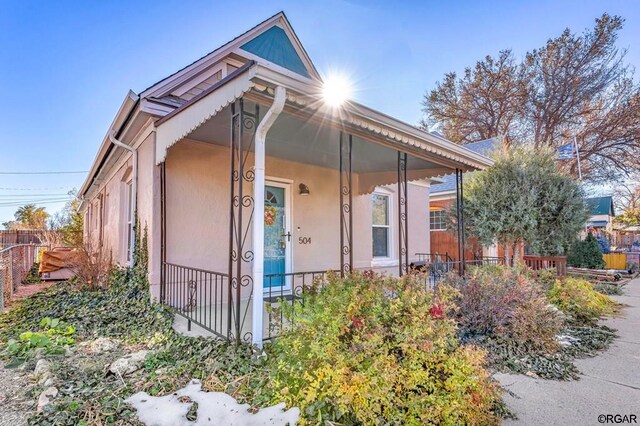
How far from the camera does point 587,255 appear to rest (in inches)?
452

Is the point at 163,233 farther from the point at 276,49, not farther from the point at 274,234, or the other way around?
the point at 276,49

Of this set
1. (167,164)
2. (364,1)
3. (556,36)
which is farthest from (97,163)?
(556,36)

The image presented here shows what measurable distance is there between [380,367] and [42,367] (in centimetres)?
315

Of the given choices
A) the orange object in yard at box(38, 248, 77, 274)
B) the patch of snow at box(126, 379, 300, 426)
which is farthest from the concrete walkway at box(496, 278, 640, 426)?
the orange object in yard at box(38, 248, 77, 274)

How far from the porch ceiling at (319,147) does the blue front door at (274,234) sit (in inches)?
30.0

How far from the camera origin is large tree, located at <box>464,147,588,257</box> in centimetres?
772

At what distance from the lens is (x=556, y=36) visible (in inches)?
701

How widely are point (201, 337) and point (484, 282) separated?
383 centimetres

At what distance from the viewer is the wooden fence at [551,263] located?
806 centimetres

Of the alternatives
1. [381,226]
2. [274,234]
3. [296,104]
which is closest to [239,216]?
[296,104]

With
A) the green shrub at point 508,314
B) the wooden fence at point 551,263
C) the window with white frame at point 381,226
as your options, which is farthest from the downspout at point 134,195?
the wooden fence at point 551,263

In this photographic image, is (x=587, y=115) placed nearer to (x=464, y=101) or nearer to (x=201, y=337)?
(x=464, y=101)

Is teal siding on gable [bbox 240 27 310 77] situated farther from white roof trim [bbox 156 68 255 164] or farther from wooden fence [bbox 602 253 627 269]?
wooden fence [bbox 602 253 627 269]

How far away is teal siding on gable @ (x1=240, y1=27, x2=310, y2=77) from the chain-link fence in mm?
6699
